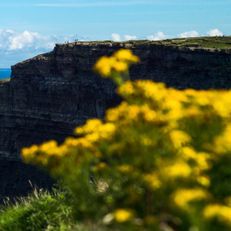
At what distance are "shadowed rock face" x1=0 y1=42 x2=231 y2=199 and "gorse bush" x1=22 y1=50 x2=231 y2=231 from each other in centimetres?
10508

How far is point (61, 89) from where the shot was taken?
455 ft

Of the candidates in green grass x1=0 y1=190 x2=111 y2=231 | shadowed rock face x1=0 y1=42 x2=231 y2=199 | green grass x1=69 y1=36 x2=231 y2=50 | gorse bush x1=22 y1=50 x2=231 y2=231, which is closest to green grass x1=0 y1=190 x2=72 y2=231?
green grass x1=0 y1=190 x2=111 y2=231

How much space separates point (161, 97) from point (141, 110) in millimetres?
377

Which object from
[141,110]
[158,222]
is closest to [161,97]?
[141,110]

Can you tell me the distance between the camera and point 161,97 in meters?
7.15

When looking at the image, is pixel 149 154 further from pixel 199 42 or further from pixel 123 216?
pixel 199 42

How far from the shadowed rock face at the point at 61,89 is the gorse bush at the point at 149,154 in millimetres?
105083

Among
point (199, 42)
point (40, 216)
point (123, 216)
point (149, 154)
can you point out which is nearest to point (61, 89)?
point (199, 42)

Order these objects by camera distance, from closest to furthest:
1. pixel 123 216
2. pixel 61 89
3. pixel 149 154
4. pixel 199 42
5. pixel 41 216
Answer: pixel 123 216 → pixel 149 154 → pixel 41 216 → pixel 199 42 → pixel 61 89

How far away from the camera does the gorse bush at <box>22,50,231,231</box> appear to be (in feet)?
21.3

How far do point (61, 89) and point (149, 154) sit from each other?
436 feet

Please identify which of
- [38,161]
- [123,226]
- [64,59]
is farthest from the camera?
[64,59]

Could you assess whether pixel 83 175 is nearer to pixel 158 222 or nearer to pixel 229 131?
pixel 158 222

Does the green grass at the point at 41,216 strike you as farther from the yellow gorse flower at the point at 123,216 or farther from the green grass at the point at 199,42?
the green grass at the point at 199,42
